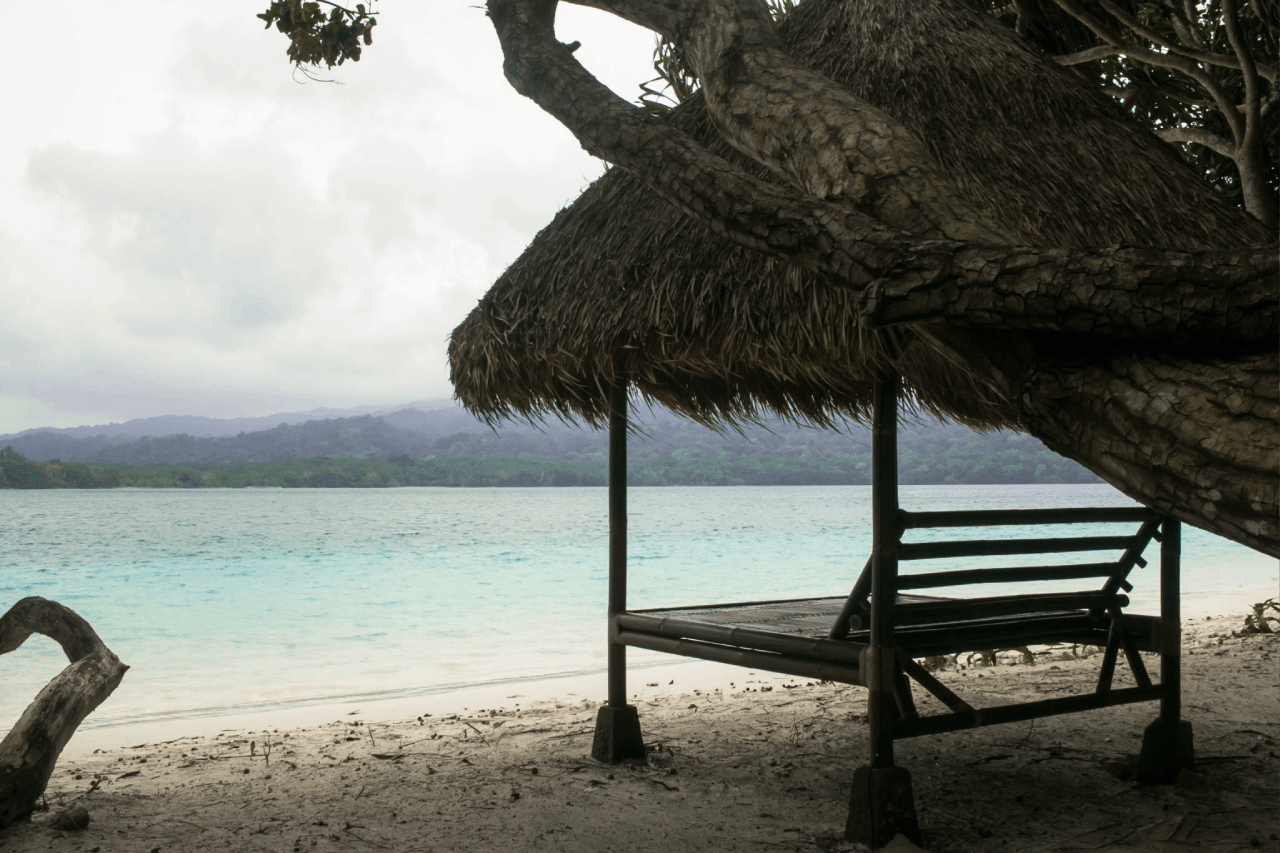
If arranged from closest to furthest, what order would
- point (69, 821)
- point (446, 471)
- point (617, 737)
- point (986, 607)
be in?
point (69, 821) < point (986, 607) < point (617, 737) < point (446, 471)

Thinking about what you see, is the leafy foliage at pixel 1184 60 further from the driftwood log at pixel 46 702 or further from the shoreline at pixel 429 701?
the driftwood log at pixel 46 702

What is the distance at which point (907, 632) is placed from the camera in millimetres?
3402

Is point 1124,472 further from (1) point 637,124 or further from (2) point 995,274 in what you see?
(1) point 637,124

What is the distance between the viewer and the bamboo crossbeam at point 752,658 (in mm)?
3320

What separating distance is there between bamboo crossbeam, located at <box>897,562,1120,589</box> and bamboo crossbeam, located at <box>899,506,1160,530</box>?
0.16 m

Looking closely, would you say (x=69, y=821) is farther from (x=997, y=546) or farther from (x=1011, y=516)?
(x=1011, y=516)

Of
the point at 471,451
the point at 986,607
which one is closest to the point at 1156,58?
the point at 986,607

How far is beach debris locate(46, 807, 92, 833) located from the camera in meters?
3.23

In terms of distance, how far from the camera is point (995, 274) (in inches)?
59.7

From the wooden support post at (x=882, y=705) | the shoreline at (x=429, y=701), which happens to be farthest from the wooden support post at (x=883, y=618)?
the shoreline at (x=429, y=701)

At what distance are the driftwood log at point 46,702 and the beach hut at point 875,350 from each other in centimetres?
173

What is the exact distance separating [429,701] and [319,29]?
557cm

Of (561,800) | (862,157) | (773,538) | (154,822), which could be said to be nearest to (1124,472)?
(862,157)

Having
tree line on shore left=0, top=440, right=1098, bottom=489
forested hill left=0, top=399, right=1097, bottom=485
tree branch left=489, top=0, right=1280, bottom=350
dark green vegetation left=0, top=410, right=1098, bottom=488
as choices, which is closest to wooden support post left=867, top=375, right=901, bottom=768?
tree branch left=489, top=0, right=1280, bottom=350
